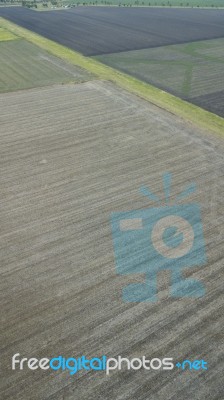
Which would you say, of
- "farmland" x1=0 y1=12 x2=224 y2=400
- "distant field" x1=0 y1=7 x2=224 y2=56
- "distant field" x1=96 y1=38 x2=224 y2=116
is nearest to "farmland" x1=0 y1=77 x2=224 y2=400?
"farmland" x1=0 y1=12 x2=224 y2=400

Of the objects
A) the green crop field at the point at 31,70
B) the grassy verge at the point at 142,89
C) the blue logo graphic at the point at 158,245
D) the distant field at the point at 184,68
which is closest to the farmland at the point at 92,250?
the blue logo graphic at the point at 158,245

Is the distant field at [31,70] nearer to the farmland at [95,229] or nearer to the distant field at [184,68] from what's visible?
the farmland at [95,229]

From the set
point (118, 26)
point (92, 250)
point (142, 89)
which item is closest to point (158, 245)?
point (92, 250)

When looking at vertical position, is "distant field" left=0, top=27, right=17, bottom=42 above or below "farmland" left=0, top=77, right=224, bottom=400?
above

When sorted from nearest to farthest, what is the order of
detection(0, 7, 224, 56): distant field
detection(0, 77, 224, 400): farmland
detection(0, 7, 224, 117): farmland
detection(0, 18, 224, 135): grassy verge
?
detection(0, 77, 224, 400): farmland
detection(0, 18, 224, 135): grassy verge
detection(0, 7, 224, 117): farmland
detection(0, 7, 224, 56): distant field

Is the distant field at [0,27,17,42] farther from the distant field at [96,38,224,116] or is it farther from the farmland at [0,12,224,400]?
the farmland at [0,12,224,400]

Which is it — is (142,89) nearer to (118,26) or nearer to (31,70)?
(31,70)
